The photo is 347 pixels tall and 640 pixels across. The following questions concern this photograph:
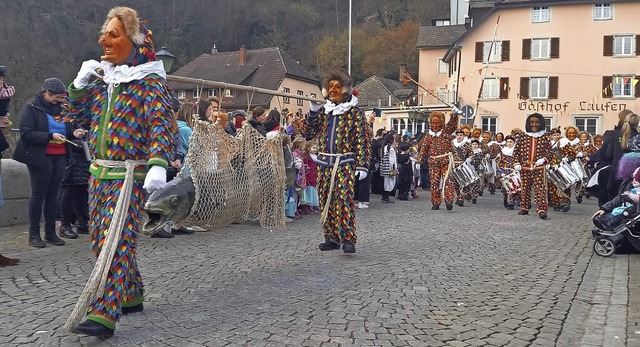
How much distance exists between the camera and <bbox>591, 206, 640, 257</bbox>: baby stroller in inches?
307

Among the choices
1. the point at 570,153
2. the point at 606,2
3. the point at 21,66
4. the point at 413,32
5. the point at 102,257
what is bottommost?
the point at 102,257

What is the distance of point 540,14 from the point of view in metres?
42.1

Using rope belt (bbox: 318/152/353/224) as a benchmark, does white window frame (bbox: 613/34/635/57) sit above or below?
above

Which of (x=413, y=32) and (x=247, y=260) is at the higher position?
(x=413, y=32)

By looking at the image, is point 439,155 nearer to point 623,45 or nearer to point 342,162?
point 342,162

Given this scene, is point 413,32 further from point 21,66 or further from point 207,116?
point 207,116

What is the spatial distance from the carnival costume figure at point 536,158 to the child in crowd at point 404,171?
3.91 m

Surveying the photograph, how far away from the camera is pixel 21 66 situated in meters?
43.2

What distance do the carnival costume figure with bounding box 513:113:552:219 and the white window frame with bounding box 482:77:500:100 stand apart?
105 ft

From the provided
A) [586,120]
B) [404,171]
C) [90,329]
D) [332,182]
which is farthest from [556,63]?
[90,329]

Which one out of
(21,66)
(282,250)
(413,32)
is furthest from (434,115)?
(413,32)

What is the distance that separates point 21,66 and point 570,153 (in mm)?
40056

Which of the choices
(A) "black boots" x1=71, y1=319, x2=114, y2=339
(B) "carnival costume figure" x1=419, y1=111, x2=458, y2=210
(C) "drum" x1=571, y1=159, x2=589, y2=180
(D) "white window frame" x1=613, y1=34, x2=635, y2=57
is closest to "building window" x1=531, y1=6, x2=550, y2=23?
(D) "white window frame" x1=613, y1=34, x2=635, y2=57

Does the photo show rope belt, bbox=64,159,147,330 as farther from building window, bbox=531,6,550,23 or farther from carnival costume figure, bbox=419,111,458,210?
building window, bbox=531,6,550,23
